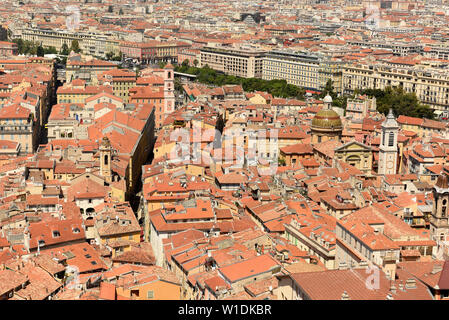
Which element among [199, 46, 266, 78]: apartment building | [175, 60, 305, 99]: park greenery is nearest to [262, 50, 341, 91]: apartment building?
[199, 46, 266, 78]: apartment building

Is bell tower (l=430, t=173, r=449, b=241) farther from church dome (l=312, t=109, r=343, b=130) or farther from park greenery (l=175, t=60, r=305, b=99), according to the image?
park greenery (l=175, t=60, r=305, b=99)

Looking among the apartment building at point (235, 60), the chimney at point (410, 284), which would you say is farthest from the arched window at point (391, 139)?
the apartment building at point (235, 60)

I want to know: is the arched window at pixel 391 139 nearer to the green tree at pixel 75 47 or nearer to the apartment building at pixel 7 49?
the apartment building at pixel 7 49

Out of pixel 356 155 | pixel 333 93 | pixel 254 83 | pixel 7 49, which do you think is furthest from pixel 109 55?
pixel 356 155

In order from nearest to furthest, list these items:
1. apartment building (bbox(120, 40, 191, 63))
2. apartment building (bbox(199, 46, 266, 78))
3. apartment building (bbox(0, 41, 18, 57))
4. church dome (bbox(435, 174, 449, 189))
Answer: church dome (bbox(435, 174, 449, 189))
apartment building (bbox(199, 46, 266, 78))
apartment building (bbox(0, 41, 18, 57))
apartment building (bbox(120, 40, 191, 63))

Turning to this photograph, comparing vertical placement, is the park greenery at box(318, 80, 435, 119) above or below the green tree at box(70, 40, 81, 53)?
below

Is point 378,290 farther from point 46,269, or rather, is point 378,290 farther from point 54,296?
point 46,269
